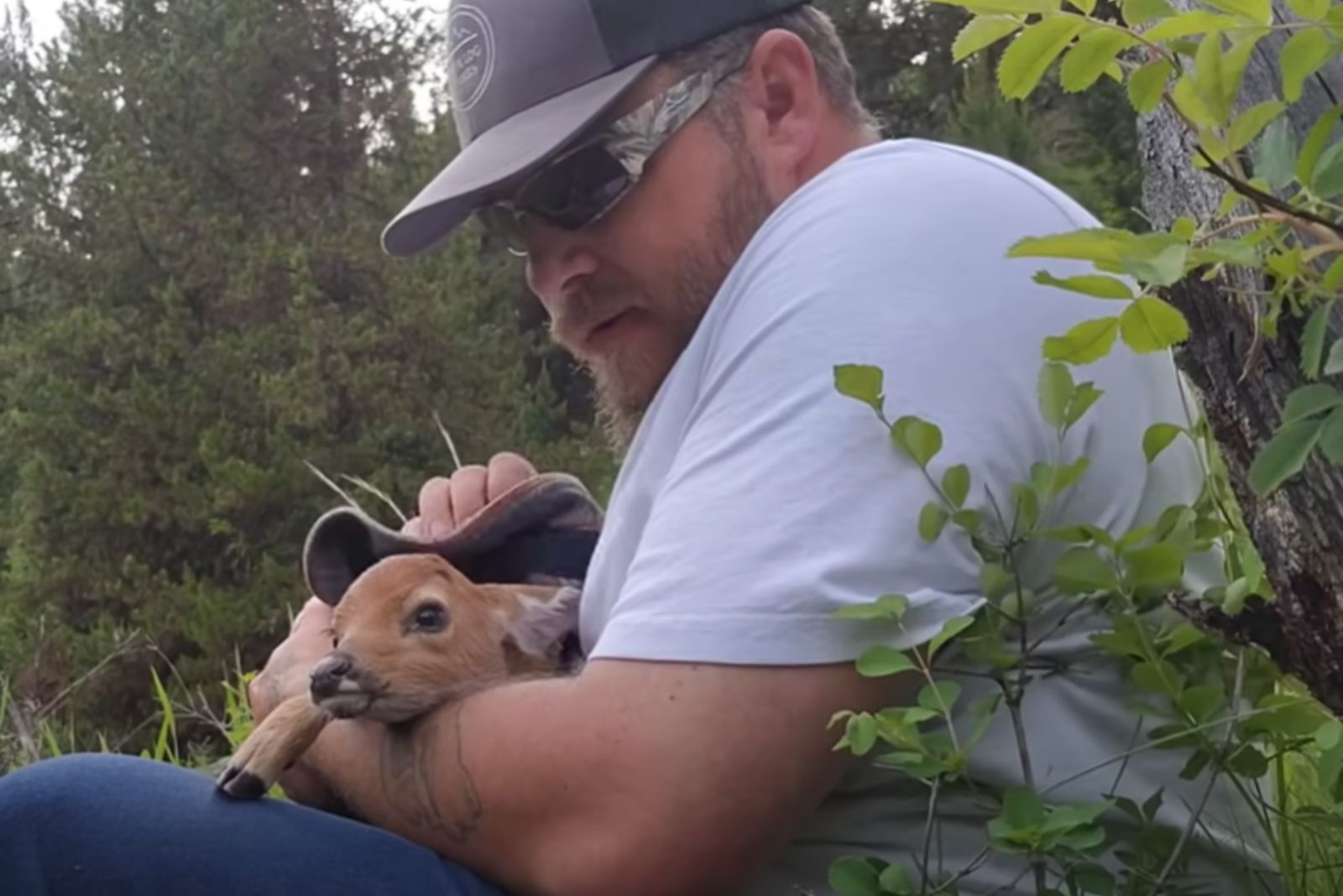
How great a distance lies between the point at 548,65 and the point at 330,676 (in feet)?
2.44

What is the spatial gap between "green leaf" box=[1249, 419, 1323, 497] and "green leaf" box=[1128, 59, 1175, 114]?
0.78 ft

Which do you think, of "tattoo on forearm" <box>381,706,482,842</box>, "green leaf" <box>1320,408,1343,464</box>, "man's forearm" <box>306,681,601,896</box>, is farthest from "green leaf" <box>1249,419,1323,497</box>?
"tattoo on forearm" <box>381,706,482,842</box>

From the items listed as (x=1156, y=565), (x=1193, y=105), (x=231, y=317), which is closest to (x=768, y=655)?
(x=1156, y=565)

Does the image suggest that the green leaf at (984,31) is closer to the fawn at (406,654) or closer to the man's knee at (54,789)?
the fawn at (406,654)

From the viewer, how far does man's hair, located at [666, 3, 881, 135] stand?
1.92 metres

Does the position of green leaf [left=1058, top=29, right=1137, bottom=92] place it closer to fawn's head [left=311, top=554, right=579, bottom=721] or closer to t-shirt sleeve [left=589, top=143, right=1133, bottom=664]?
t-shirt sleeve [left=589, top=143, right=1133, bottom=664]

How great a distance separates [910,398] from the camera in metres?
1.44

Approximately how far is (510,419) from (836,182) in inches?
747

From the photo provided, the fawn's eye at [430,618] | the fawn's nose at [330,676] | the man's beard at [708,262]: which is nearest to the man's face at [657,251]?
the man's beard at [708,262]

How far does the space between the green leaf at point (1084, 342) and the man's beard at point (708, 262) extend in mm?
754

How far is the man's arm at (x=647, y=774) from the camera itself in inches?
55.0

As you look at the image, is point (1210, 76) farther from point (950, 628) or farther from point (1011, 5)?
point (950, 628)

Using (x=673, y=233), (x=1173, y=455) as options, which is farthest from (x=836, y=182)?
(x=1173, y=455)

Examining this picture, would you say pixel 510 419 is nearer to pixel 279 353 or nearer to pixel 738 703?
pixel 279 353
